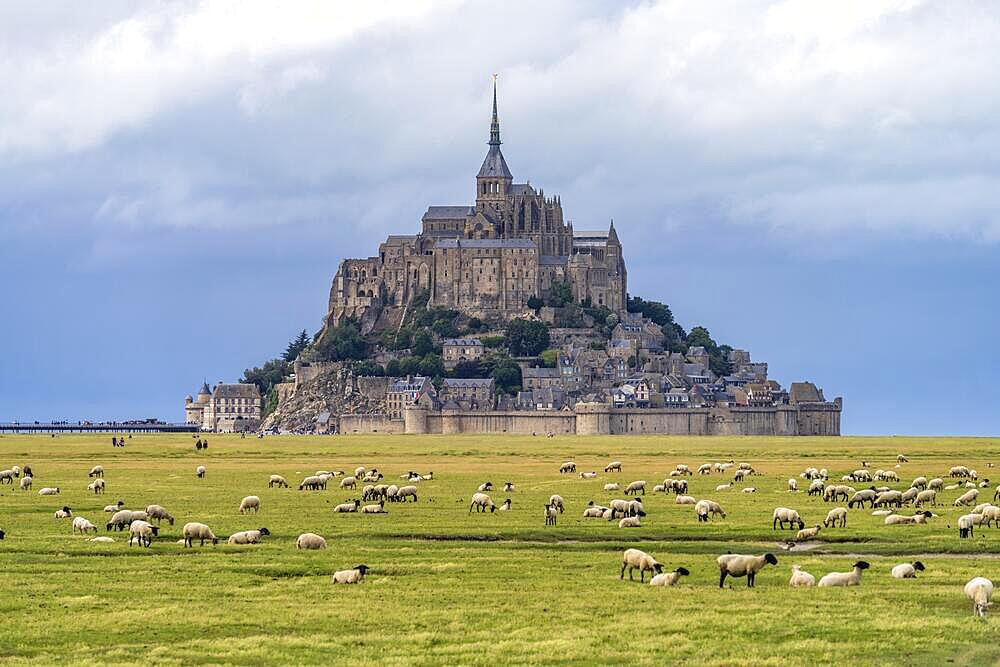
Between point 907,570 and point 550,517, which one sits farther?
point 550,517

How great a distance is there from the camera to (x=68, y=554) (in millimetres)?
41469

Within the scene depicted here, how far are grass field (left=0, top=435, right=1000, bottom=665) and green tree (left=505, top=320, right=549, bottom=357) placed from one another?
136 meters

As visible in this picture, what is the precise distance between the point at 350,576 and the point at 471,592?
292cm

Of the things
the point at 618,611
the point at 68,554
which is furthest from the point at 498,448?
the point at 618,611

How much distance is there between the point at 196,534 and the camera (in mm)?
43500

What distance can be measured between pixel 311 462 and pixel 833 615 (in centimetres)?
7074

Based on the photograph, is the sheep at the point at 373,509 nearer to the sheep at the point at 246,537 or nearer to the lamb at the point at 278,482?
the sheep at the point at 246,537

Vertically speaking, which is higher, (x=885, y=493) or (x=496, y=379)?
(x=496, y=379)

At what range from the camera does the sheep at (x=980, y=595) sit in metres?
32.4

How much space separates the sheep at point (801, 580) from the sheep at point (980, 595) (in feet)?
11.4

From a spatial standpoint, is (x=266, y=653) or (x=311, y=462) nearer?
(x=266, y=653)

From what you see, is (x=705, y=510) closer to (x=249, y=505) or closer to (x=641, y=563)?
(x=249, y=505)

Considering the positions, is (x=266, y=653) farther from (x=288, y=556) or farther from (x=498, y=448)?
(x=498, y=448)

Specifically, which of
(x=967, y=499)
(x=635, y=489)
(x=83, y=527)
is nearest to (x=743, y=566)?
(x=83, y=527)
